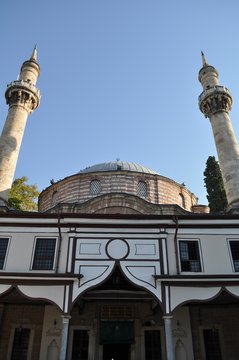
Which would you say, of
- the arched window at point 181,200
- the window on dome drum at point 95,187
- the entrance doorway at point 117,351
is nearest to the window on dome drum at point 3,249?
the entrance doorway at point 117,351

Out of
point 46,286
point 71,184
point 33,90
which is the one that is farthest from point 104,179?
point 46,286

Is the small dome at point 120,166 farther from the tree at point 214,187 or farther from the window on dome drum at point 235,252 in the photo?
the window on dome drum at point 235,252

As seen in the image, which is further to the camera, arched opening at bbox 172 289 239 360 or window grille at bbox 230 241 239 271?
arched opening at bbox 172 289 239 360

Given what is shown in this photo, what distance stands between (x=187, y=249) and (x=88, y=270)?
11.6 ft

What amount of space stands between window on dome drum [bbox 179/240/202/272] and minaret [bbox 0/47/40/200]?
32.5 feet

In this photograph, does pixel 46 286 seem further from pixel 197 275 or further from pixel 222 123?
pixel 222 123

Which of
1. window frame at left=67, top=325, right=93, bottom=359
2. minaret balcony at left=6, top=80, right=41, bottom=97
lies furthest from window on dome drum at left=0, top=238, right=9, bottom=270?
minaret balcony at left=6, top=80, right=41, bottom=97

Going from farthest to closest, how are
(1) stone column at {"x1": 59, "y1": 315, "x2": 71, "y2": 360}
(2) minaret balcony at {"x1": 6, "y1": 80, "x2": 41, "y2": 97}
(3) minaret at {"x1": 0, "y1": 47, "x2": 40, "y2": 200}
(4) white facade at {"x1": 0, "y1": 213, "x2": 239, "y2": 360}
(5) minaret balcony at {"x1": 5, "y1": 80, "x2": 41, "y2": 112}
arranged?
(2) minaret balcony at {"x1": 6, "y1": 80, "x2": 41, "y2": 97} < (5) minaret balcony at {"x1": 5, "y1": 80, "x2": 41, "y2": 112} < (3) minaret at {"x1": 0, "y1": 47, "x2": 40, "y2": 200} < (4) white facade at {"x1": 0, "y1": 213, "x2": 239, "y2": 360} < (1) stone column at {"x1": 59, "y1": 315, "x2": 71, "y2": 360}

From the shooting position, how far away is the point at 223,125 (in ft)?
66.8

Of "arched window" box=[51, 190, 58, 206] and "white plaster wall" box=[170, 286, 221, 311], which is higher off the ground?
"arched window" box=[51, 190, 58, 206]

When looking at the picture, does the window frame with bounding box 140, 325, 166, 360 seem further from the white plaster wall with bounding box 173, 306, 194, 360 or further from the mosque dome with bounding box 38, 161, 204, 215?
the mosque dome with bounding box 38, 161, 204, 215

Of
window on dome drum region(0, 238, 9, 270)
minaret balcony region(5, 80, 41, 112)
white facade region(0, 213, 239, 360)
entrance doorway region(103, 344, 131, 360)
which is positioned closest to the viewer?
white facade region(0, 213, 239, 360)

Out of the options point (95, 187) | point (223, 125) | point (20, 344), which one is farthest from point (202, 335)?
point (95, 187)

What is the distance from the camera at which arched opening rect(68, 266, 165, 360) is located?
12234 millimetres
